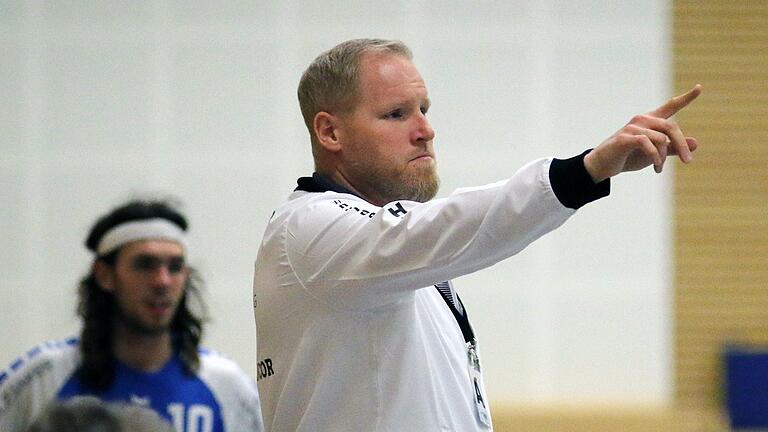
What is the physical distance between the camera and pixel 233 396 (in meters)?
4.23

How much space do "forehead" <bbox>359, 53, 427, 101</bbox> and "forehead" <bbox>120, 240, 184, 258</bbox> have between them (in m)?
2.21

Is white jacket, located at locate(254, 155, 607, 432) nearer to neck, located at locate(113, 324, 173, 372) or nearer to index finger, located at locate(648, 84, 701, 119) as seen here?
index finger, located at locate(648, 84, 701, 119)

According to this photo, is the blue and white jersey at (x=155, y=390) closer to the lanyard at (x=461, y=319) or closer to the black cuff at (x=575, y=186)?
the lanyard at (x=461, y=319)

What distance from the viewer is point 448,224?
→ 192 centimetres

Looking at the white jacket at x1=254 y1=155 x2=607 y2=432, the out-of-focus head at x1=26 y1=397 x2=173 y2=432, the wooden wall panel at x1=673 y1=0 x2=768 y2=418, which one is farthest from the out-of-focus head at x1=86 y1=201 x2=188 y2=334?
the wooden wall panel at x1=673 y1=0 x2=768 y2=418

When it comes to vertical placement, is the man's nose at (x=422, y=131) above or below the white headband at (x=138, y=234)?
above

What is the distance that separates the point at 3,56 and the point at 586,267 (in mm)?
3383

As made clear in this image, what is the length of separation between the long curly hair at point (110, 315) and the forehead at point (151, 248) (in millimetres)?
58

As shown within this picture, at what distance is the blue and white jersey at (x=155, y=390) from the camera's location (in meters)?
4.03

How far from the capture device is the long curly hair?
4.15m

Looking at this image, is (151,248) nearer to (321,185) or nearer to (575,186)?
(321,185)

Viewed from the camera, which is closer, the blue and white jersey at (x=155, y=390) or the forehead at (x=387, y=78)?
the forehead at (x=387, y=78)

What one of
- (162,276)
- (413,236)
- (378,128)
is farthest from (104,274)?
(413,236)

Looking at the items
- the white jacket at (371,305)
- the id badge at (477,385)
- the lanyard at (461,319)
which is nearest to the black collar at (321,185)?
the white jacket at (371,305)
